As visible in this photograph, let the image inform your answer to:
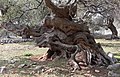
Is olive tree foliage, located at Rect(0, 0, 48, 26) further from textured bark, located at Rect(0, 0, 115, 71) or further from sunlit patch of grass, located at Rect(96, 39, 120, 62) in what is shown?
sunlit patch of grass, located at Rect(96, 39, 120, 62)

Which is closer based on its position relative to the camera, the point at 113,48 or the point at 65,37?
the point at 65,37

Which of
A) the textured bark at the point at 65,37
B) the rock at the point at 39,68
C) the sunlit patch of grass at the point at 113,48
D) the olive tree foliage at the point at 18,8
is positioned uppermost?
the olive tree foliage at the point at 18,8

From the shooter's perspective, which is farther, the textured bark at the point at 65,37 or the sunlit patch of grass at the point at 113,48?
the sunlit patch of grass at the point at 113,48

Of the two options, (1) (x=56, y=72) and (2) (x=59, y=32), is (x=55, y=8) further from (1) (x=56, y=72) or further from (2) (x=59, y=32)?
(1) (x=56, y=72)

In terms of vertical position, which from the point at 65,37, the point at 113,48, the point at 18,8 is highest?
the point at 18,8

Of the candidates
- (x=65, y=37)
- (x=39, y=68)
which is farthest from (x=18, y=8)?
(x=39, y=68)

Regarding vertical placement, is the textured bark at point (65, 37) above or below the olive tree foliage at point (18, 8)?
below

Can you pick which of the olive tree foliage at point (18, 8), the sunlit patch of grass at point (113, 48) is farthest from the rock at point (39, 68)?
the sunlit patch of grass at point (113, 48)

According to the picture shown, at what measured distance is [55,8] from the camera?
8000 mm

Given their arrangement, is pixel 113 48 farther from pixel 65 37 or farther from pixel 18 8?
pixel 18 8

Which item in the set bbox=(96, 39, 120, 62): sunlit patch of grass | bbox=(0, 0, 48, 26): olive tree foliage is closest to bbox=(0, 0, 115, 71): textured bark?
bbox=(0, 0, 48, 26): olive tree foliage

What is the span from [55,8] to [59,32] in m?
0.88

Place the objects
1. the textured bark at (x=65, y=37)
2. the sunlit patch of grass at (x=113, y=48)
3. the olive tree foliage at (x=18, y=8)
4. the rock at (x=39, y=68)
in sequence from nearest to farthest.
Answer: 1. the rock at (x=39, y=68)
2. the textured bark at (x=65, y=37)
3. the olive tree foliage at (x=18, y=8)
4. the sunlit patch of grass at (x=113, y=48)

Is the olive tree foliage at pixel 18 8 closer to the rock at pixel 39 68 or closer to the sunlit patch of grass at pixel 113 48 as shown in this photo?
the rock at pixel 39 68
